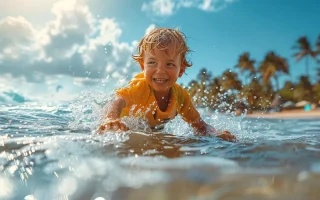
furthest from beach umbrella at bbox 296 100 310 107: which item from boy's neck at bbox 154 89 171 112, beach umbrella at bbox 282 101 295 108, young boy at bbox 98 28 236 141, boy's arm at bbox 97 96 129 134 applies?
boy's arm at bbox 97 96 129 134

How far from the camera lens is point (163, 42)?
389cm

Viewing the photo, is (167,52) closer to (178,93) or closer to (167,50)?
(167,50)

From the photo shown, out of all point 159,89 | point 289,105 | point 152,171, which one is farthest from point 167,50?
Answer: point 289,105

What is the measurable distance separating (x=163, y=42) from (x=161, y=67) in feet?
1.01

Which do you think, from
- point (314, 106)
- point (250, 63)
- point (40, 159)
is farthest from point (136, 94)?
point (250, 63)

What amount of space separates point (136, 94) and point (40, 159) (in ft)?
7.81

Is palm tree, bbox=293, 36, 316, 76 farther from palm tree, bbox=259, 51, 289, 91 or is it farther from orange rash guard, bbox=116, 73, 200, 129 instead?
orange rash guard, bbox=116, 73, 200, 129

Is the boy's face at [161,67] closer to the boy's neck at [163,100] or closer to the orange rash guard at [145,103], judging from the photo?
the orange rash guard at [145,103]

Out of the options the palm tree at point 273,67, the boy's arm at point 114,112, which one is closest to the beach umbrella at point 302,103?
the palm tree at point 273,67

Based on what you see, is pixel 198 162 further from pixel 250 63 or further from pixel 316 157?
pixel 250 63

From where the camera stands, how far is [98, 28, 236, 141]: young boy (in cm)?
384

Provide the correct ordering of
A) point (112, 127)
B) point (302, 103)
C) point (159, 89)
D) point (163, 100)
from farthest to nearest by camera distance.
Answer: point (302, 103) → point (163, 100) → point (159, 89) → point (112, 127)

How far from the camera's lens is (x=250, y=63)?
2341 inches

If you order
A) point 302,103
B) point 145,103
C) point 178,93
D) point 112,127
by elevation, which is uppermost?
point 302,103
